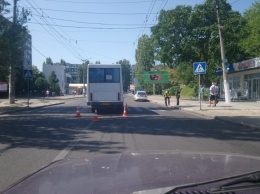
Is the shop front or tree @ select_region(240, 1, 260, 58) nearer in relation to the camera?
the shop front

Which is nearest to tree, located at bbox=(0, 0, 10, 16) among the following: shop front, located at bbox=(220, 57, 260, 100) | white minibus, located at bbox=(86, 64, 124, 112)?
white minibus, located at bbox=(86, 64, 124, 112)

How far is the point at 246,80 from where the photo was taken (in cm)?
4231

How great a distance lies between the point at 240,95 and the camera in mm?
43688

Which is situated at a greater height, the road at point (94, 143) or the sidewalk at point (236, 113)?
the sidewalk at point (236, 113)

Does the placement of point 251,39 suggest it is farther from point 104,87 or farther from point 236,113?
point 104,87

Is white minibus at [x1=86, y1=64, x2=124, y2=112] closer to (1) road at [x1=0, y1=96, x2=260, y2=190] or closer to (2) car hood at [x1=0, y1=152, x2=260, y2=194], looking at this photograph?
(1) road at [x1=0, y1=96, x2=260, y2=190]

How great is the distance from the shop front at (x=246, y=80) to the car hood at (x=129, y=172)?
34240 millimetres

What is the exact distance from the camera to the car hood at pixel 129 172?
2.71m

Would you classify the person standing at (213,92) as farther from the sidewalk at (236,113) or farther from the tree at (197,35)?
the tree at (197,35)

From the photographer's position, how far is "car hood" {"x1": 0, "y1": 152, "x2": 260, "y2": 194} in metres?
2.71

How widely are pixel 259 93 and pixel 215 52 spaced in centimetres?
790

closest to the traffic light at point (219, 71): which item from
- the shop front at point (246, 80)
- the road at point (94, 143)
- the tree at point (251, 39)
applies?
the shop front at point (246, 80)

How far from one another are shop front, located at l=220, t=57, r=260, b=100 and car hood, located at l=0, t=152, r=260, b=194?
34.2 m

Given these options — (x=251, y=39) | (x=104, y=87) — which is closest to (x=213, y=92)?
(x=104, y=87)
